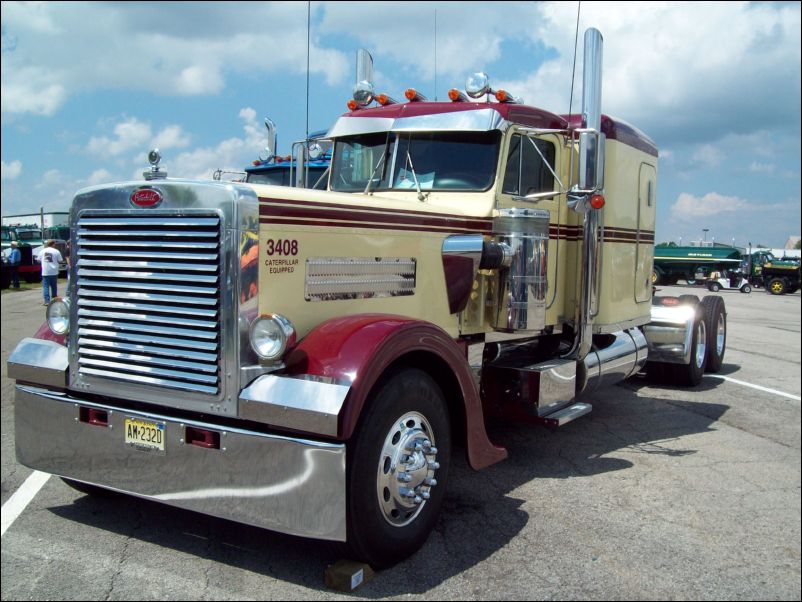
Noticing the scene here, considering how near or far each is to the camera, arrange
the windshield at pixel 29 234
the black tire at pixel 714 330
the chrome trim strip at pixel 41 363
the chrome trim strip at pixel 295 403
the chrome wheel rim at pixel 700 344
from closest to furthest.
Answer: the chrome trim strip at pixel 295 403
the chrome trim strip at pixel 41 363
the chrome wheel rim at pixel 700 344
the black tire at pixel 714 330
the windshield at pixel 29 234

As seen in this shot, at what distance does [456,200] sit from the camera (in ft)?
17.0

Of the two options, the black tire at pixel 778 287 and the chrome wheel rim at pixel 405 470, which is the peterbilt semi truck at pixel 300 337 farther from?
the black tire at pixel 778 287

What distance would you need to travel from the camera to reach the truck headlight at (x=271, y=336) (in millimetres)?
3373

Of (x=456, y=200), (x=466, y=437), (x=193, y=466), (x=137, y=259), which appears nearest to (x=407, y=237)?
(x=456, y=200)

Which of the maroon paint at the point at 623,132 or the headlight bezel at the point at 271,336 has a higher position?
the maroon paint at the point at 623,132

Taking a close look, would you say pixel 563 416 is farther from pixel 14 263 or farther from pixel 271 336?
pixel 14 263

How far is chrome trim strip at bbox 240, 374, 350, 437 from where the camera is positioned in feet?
10.5

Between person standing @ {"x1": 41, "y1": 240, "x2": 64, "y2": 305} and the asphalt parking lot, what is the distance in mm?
9665

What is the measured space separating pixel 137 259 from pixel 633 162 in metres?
4.89

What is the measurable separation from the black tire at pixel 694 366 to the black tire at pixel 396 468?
219 inches

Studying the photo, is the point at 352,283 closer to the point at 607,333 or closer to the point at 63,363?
the point at 63,363

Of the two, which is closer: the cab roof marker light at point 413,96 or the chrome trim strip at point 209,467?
the chrome trim strip at point 209,467

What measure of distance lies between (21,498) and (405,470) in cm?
260

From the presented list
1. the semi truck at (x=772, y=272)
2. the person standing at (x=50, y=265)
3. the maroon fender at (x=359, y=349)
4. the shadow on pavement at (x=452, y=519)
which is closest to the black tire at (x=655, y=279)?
the shadow on pavement at (x=452, y=519)
